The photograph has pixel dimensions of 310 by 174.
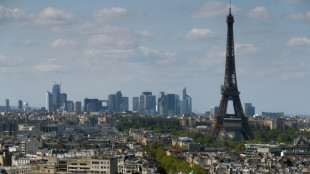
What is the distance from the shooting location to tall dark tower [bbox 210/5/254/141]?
137 meters

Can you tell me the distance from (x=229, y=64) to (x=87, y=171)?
2894 inches

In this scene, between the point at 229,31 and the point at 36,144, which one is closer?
the point at 36,144

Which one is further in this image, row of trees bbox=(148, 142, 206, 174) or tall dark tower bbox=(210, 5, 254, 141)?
tall dark tower bbox=(210, 5, 254, 141)

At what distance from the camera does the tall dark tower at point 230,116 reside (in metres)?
137

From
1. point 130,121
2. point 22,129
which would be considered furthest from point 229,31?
point 130,121

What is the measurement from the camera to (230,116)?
143 meters

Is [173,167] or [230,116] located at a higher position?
[230,116]

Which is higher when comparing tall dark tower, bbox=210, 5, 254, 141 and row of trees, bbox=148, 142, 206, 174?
tall dark tower, bbox=210, 5, 254, 141

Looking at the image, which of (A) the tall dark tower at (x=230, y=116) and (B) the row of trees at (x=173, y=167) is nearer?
(B) the row of trees at (x=173, y=167)

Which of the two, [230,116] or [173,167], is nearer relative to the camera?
[173,167]

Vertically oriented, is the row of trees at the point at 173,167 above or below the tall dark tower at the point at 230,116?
below

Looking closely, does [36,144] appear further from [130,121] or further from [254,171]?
[130,121]

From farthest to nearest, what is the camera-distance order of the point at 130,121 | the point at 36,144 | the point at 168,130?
the point at 130,121 → the point at 168,130 → the point at 36,144

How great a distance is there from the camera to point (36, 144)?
95.8 metres
